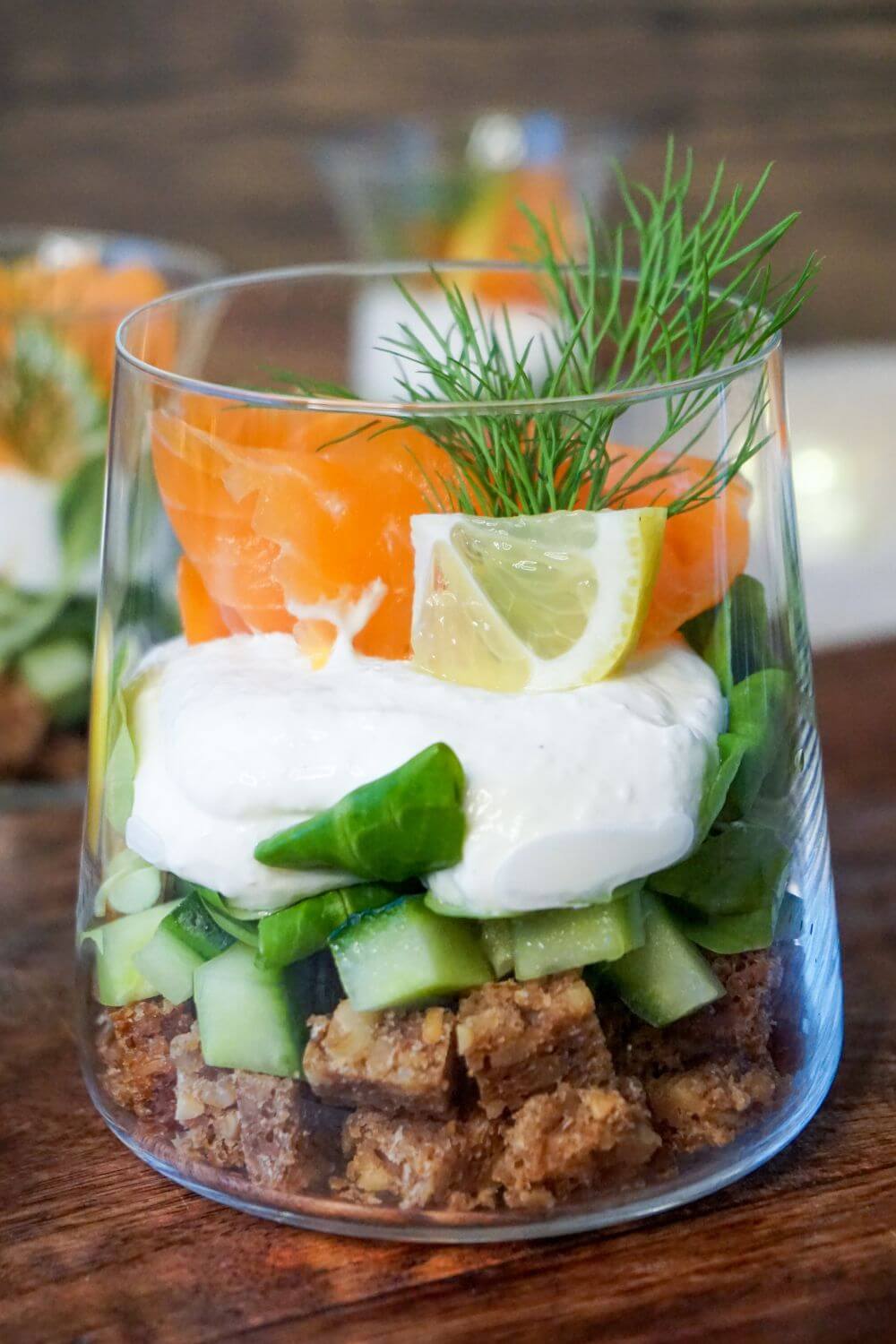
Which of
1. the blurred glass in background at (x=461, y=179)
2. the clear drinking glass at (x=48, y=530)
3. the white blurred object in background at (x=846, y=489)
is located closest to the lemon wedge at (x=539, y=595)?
the clear drinking glass at (x=48, y=530)

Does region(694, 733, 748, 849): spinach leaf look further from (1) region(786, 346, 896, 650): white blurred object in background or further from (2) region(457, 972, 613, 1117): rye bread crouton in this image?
(1) region(786, 346, 896, 650): white blurred object in background

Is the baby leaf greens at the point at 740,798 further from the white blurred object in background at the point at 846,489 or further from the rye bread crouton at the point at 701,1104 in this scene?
the white blurred object in background at the point at 846,489

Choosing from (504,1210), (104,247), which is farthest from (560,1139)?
(104,247)

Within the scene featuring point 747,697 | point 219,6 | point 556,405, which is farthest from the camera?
point 219,6

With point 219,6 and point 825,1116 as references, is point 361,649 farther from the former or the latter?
point 219,6

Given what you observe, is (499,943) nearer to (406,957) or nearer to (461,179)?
(406,957)

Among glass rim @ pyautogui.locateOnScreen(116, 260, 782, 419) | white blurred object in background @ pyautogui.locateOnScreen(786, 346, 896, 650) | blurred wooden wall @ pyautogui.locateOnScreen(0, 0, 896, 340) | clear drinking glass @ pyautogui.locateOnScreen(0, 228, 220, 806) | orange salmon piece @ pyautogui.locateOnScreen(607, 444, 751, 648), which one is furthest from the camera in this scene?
blurred wooden wall @ pyautogui.locateOnScreen(0, 0, 896, 340)

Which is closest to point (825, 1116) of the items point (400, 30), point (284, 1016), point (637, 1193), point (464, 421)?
point (637, 1193)

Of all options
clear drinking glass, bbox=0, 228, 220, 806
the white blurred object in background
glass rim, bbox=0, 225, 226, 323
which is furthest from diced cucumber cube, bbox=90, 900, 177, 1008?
the white blurred object in background
